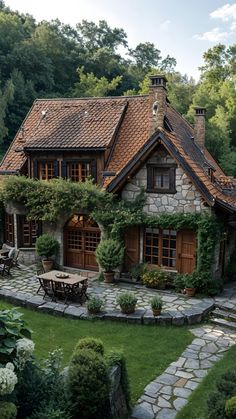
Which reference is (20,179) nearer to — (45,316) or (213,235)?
(45,316)

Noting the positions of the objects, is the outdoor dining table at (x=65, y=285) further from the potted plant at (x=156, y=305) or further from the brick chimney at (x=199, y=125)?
the brick chimney at (x=199, y=125)

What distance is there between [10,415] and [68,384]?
1.50 meters

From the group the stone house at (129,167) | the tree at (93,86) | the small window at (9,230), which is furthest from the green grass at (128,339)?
the tree at (93,86)

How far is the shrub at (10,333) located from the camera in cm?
588

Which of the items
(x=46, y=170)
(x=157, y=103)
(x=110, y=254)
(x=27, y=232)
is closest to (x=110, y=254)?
(x=110, y=254)

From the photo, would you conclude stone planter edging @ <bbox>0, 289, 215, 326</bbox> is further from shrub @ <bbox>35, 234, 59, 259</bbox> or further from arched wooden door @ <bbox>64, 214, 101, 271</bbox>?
arched wooden door @ <bbox>64, 214, 101, 271</bbox>

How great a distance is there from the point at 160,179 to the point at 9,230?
881 cm

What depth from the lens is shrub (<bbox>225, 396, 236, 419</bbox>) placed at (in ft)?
18.2

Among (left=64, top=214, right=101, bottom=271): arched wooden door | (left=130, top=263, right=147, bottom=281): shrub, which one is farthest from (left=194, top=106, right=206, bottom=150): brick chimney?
(left=130, top=263, right=147, bottom=281): shrub

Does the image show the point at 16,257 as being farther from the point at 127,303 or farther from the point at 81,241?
the point at 127,303

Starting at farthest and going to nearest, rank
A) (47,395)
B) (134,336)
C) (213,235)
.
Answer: (213,235)
(134,336)
(47,395)

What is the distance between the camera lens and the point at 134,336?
11.1 metres

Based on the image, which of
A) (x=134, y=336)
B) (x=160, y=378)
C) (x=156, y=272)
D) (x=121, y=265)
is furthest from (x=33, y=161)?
(x=160, y=378)

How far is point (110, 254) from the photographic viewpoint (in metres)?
15.2
